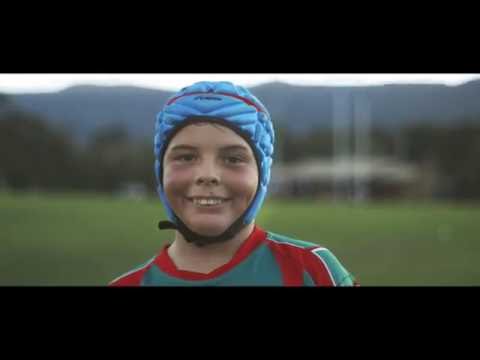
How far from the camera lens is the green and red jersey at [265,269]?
2371 mm

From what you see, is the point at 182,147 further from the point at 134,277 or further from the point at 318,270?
the point at 318,270

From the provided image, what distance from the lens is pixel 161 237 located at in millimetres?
9688

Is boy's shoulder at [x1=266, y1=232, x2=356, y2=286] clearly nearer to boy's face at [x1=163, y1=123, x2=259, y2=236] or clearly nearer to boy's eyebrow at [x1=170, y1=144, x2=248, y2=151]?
boy's face at [x1=163, y1=123, x2=259, y2=236]

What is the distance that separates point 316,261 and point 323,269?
40 mm

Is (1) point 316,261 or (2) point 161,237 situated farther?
(2) point 161,237

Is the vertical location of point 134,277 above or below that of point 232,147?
below

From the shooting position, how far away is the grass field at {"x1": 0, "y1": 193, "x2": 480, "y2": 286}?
6.85m

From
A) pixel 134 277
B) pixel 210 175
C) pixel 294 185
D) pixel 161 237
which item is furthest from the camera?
pixel 294 185

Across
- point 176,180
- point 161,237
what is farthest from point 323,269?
point 161,237

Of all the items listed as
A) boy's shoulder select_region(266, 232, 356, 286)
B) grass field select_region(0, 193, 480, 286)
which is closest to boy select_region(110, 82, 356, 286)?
boy's shoulder select_region(266, 232, 356, 286)

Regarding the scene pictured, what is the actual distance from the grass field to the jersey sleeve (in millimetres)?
667

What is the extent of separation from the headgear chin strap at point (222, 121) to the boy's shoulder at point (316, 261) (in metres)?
0.19
